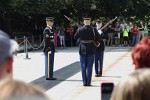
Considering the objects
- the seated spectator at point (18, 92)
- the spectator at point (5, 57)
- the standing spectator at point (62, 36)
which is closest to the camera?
the seated spectator at point (18, 92)

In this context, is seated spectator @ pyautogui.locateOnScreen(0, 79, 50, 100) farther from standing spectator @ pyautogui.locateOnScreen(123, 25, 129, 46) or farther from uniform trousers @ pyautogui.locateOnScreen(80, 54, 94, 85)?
standing spectator @ pyautogui.locateOnScreen(123, 25, 129, 46)

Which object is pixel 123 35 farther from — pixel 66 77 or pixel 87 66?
pixel 87 66

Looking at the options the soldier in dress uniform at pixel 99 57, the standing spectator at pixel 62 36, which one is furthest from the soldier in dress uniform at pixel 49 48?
the standing spectator at pixel 62 36

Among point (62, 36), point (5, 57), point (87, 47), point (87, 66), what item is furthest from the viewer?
point (62, 36)

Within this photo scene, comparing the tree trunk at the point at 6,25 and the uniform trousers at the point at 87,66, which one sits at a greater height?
the tree trunk at the point at 6,25

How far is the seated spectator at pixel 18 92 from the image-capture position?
1977 millimetres

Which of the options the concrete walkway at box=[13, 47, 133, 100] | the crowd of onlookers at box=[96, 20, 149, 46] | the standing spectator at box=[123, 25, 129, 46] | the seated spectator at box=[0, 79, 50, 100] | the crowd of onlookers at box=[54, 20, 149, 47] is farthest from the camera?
the crowd of onlookers at box=[96, 20, 149, 46]

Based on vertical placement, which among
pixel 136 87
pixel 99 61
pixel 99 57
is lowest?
pixel 99 61

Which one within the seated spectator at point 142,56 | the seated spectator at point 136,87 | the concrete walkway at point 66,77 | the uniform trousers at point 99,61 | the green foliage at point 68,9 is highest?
the green foliage at point 68,9

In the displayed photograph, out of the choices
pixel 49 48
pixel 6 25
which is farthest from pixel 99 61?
pixel 6 25

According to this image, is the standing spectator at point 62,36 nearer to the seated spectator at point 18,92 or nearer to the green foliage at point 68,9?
the green foliage at point 68,9

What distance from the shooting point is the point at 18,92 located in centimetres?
198

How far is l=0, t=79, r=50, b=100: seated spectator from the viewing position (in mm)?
1977

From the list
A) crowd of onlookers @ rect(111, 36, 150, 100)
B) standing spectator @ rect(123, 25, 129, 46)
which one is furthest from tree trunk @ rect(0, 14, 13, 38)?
crowd of onlookers @ rect(111, 36, 150, 100)
